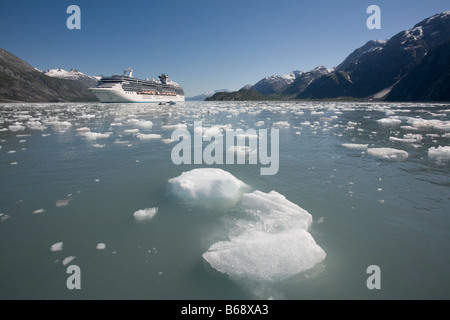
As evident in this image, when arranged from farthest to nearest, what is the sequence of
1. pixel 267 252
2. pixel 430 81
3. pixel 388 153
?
pixel 430 81, pixel 388 153, pixel 267 252

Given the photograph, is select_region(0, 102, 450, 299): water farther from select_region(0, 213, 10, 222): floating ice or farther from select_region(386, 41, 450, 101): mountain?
select_region(386, 41, 450, 101): mountain

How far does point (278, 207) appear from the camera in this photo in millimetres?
4605

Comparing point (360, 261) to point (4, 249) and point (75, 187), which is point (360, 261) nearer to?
point (4, 249)

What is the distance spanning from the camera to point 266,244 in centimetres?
347

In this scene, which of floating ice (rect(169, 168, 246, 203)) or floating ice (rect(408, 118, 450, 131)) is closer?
floating ice (rect(169, 168, 246, 203))

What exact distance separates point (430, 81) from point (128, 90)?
136 meters

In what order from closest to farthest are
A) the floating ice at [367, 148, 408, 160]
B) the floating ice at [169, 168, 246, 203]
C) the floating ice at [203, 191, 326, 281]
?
the floating ice at [203, 191, 326, 281], the floating ice at [169, 168, 246, 203], the floating ice at [367, 148, 408, 160]

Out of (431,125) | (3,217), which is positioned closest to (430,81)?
(431,125)

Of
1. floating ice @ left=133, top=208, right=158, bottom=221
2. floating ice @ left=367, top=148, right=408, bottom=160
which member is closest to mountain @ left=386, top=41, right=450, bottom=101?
floating ice @ left=367, top=148, right=408, bottom=160

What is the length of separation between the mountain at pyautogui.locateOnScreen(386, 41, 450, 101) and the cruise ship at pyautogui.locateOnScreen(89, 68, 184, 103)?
10752 centimetres

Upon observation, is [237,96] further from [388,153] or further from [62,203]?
[62,203]

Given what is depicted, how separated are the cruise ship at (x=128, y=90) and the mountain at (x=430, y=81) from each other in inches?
4233

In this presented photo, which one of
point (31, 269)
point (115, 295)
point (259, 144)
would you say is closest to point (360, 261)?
point (115, 295)

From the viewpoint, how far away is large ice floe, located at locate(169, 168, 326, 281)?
320cm
